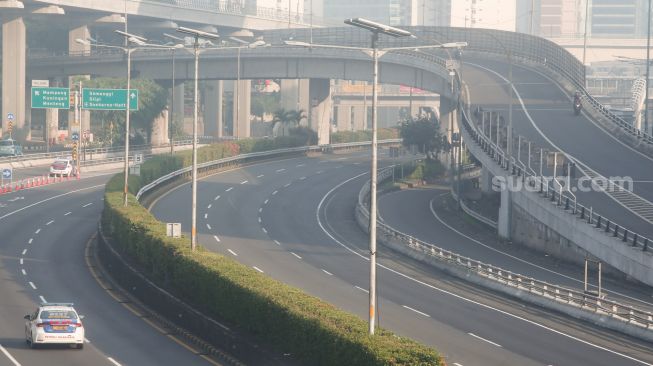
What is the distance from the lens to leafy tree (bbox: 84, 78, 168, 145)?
444 ft

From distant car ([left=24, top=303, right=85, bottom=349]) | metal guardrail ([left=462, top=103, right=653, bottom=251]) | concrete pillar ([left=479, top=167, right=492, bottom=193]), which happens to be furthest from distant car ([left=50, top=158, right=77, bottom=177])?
distant car ([left=24, top=303, right=85, bottom=349])

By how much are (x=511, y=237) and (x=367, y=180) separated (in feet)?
109

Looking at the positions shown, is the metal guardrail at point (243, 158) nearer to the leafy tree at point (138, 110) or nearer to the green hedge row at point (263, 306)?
the leafy tree at point (138, 110)

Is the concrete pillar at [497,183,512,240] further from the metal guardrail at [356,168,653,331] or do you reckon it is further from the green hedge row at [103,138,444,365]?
the green hedge row at [103,138,444,365]

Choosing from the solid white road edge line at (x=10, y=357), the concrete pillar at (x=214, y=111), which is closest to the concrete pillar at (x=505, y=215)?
the solid white road edge line at (x=10, y=357)

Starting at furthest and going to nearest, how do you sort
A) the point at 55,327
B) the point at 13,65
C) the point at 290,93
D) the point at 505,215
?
the point at 290,93
the point at 13,65
the point at 505,215
the point at 55,327

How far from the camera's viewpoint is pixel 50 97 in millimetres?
118562

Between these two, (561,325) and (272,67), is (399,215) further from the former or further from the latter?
(272,67)

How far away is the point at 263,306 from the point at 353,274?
71.2ft

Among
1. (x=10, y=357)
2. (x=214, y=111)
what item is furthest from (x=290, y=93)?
(x=10, y=357)

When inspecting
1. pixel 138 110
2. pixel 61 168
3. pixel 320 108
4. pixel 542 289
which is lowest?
pixel 542 289

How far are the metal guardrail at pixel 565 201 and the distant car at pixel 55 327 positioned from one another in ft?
88.7

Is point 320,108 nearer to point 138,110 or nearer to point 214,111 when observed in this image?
point 138,110

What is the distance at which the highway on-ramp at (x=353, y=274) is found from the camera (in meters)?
43.3
